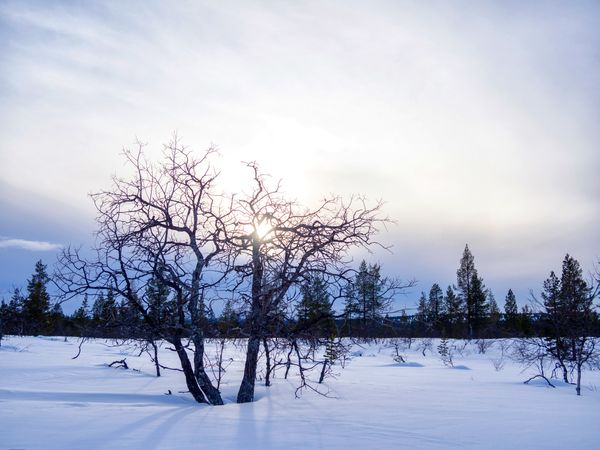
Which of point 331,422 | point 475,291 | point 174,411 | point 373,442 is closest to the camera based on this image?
point 373,442

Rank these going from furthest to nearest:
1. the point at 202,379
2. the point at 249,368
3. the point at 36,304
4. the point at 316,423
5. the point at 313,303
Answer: the point at 36,304 → the point at 313,303 → the point at 249,368 → the point at 202,379 → the point at 316,423

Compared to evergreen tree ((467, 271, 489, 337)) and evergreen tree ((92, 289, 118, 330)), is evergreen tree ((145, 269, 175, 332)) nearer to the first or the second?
evergreen tree ((92, 289, 118, 330))

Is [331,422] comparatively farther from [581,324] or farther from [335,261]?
[581,324]

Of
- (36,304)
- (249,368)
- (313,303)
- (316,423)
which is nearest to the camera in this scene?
(316,423)

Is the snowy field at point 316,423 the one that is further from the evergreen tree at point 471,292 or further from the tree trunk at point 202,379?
the evergreen tree at point 471,292

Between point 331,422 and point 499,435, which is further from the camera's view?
point 331,422

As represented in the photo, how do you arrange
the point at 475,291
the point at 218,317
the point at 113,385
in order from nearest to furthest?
1. the point at 218,317
2. the point at 113,385
3. the point at 475,291

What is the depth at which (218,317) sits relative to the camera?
33.1 feet

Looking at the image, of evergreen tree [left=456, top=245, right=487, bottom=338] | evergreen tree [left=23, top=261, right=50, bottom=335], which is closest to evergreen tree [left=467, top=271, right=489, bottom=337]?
evergreen tree [left=456, top=245, right=487, bottom=338]

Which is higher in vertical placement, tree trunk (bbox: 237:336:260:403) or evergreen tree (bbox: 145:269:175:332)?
evergreen tree (bbox: 145:269:175:332)

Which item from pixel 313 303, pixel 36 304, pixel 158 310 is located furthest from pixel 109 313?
pixel 36 304

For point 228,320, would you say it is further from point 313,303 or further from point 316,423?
point 316,423

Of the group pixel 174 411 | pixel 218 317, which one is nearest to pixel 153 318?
pixel 218 317

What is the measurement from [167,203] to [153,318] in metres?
2.47
